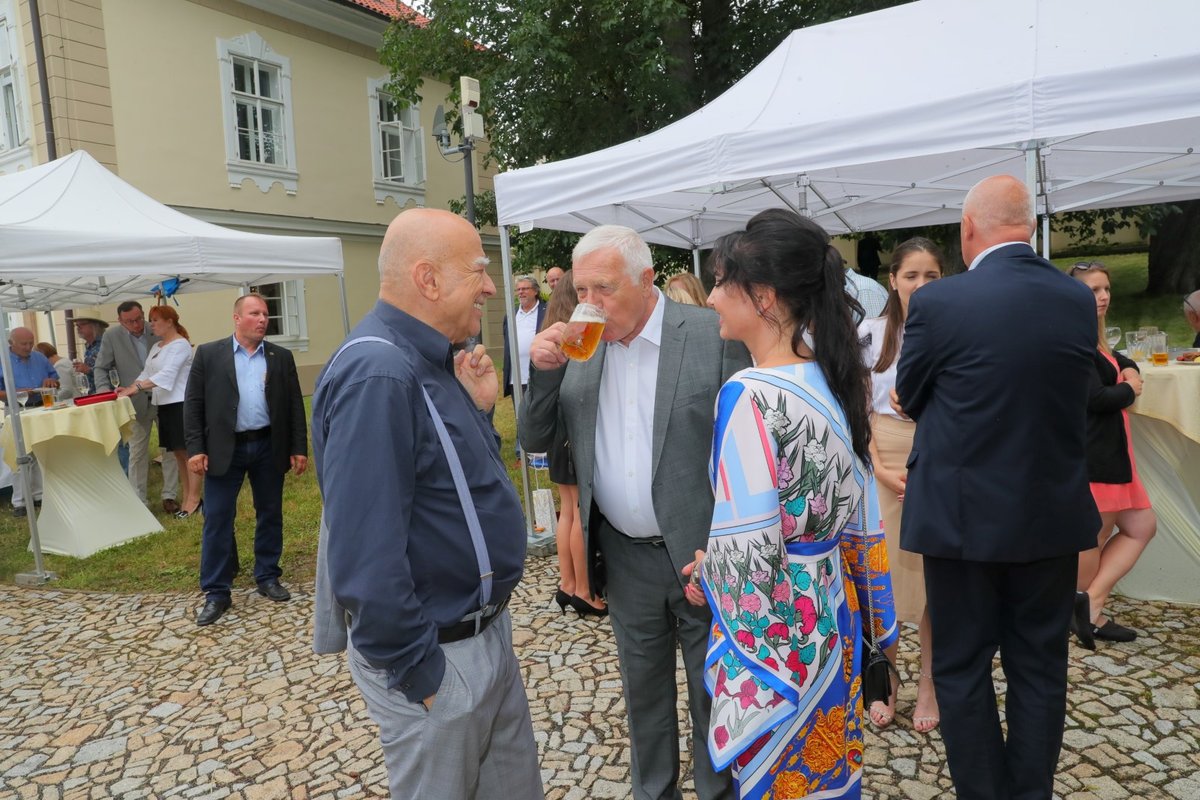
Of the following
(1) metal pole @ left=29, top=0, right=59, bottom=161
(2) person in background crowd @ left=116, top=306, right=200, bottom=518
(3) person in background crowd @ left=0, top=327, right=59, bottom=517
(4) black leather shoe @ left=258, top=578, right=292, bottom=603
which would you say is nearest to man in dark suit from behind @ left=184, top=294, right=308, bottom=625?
(4) black leather shoe @ left=258, top=578, right=292, bottom=603

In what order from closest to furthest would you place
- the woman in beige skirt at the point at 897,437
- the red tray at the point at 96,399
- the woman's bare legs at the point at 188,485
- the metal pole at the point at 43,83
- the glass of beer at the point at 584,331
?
the glass of beer at the point at 584,331 < the woman in beige skirt at the point at 897,437 < the red tray at the point at 96,399 < the woman's bare legs at the point at 188,485 < the metal pole at the point at 43,83

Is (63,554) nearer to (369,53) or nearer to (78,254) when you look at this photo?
(78,254)

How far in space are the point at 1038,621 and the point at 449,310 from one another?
71.3 inches

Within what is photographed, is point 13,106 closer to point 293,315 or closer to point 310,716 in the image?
point 293,315

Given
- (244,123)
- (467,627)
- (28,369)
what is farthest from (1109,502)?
(244,123)

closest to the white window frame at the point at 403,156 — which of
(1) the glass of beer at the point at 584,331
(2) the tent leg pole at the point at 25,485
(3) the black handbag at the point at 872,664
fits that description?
A: (2) the tent leg pole at the point at 25,485

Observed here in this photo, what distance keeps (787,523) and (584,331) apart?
687mm

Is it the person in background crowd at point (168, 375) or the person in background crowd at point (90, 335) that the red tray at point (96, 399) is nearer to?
the person in background crowd at point (168, 375)

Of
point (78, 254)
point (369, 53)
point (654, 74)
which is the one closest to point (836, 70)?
point (78, 254)

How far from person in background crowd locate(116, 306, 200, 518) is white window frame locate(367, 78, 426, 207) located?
10.4m

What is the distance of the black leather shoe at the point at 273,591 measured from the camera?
5129 millimetres

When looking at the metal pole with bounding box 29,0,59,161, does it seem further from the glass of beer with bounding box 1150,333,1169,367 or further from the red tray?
the glass of beer with bounding box 1150,333,1169,367

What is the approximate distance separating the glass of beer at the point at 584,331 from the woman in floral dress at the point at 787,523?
1.05 feet

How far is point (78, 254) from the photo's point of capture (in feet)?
18.6
